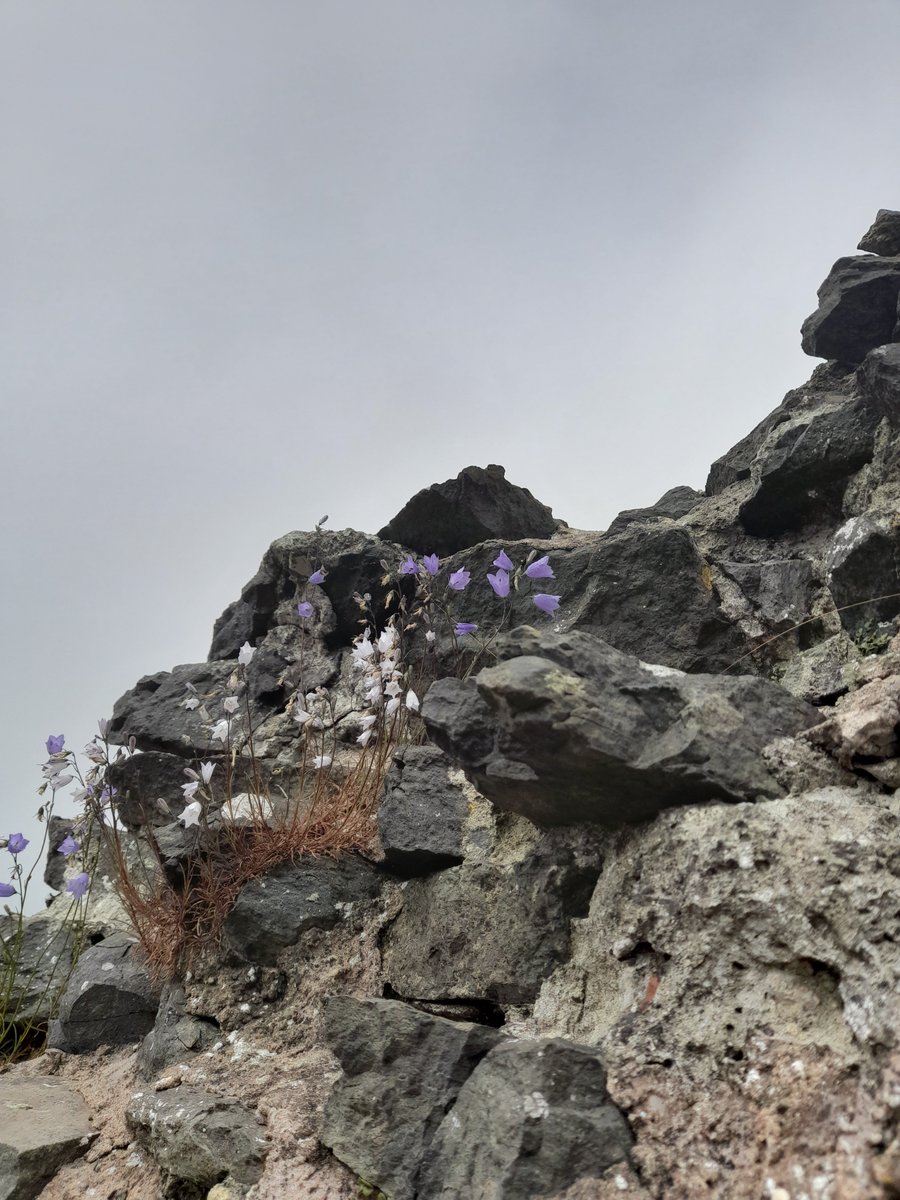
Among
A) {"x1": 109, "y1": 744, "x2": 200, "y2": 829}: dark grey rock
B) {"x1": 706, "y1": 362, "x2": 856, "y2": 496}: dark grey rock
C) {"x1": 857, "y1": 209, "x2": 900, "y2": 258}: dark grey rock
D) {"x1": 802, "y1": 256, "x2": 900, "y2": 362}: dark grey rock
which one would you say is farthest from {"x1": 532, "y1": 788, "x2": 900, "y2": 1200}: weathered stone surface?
{"x1": 857, "y1": 209, "x2": 900, "y2": 258}: dark grey rock

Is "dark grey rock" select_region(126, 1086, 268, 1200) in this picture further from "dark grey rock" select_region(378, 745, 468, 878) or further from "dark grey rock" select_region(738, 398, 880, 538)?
"dark grey rock" select_region(738, 398, 880, 538)

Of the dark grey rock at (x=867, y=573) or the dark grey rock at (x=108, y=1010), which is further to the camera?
the dark grey rock at (x=108, y=1010)

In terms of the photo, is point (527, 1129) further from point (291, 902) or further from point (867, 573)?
point (867, 573)

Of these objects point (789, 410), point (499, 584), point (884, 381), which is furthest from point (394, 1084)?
point (789, 410)

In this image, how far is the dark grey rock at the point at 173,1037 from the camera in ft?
10.4

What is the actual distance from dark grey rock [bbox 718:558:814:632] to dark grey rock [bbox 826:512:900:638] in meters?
0.28

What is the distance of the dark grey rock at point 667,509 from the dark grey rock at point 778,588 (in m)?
1.02

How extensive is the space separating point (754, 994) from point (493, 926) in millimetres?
1036

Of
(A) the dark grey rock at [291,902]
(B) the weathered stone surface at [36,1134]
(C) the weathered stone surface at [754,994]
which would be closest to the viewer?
(C) the weathered stone surface at [754,994]

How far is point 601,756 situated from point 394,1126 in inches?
45.1

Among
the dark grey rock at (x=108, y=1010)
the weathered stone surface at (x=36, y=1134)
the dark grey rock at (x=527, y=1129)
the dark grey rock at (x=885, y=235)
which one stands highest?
the dark grey rock at (x=885, y=235)

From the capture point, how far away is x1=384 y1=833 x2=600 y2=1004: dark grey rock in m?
2.59

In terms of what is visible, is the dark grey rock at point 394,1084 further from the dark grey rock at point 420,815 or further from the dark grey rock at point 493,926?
the dark grey rock at point 420,815

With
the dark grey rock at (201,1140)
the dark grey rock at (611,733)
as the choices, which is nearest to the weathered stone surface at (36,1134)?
the dark grey rock at (201,1140)
